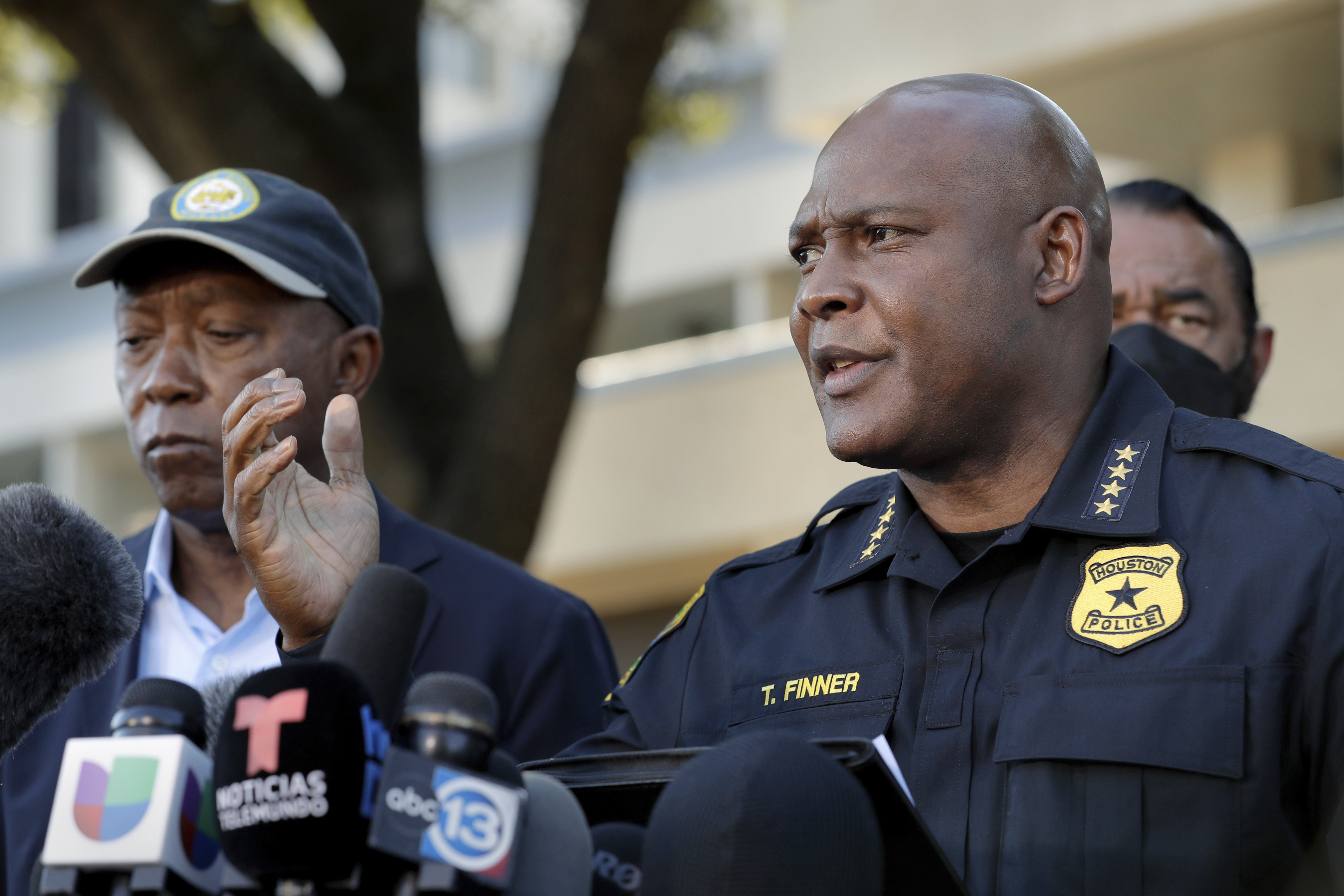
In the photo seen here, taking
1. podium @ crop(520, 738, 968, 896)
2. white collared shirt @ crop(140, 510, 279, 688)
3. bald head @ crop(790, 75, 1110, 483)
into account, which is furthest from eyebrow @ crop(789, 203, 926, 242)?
white collared shirt @ crop(140, 510, 279, 688)

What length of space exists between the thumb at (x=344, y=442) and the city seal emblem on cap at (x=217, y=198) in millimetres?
694

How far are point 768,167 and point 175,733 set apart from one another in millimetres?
12324

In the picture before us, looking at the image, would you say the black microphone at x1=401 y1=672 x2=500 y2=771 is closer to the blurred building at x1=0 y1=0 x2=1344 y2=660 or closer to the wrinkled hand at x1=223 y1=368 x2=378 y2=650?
the wrinkled hand at x1=223 y1=368 x2=378 y2=650

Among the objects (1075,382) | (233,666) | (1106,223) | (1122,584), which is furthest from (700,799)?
(233,666)

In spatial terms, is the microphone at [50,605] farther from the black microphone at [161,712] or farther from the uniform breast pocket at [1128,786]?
the uniform breast pocket at [1128,786]

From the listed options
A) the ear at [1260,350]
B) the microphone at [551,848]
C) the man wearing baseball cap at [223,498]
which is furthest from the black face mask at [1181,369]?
the microphone at [551,848]

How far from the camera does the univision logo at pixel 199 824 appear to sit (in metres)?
1.54

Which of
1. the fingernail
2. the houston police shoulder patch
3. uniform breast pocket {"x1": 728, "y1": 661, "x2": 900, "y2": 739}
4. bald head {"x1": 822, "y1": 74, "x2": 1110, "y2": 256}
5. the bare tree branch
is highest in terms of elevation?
the bare tree branch

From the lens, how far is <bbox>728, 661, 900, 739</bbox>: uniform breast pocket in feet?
8.11

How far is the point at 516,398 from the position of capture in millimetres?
6645

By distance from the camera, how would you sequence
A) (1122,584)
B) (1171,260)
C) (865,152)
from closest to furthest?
(1122,584) → (865,152) → (1171,260)

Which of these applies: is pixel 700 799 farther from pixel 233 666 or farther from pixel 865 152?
pixel 233 666

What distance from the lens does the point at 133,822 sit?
59.3 inches

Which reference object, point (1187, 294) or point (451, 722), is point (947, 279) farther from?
Answer: point (1187, 294)
